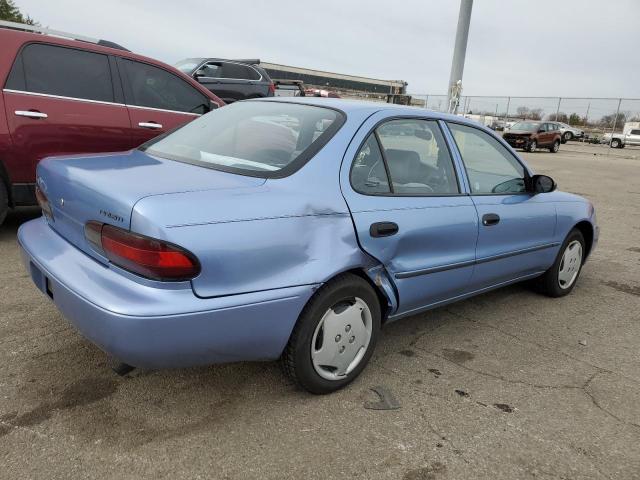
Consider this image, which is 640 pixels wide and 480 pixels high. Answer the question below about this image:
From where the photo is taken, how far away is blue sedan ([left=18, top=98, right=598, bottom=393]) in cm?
209

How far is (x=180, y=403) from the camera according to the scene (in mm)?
2525

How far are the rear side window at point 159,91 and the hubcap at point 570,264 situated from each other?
399cm

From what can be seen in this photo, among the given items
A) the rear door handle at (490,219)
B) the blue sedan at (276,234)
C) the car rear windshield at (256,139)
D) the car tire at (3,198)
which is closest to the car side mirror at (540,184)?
the blue sedan at (276,234)

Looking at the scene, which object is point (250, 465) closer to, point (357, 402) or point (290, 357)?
point (290, 357)

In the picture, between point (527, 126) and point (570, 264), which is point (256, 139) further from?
point (527, 126)

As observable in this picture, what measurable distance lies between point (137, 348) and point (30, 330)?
1.45 m

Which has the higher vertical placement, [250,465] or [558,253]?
[558,253]

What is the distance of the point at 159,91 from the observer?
551 cm

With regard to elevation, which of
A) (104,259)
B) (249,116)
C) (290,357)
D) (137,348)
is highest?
(249,116)

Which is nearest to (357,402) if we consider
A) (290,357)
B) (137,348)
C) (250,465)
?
(290,357)

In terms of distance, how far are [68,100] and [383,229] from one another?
3.54m

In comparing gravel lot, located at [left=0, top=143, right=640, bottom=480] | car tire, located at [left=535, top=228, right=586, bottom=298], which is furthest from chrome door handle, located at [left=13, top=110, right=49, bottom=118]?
car tire, located at [left=535, top=228, right=586, bottom=298]

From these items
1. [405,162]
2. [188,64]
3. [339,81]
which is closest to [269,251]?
[405,162]

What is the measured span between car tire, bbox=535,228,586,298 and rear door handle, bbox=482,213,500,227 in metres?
1.13
